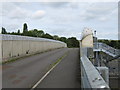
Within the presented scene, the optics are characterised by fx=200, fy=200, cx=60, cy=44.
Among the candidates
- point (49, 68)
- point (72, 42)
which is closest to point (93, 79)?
point (49, 68)

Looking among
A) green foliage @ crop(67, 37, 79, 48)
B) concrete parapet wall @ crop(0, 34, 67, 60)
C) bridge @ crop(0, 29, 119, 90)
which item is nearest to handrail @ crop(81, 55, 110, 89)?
bridge @ crop(0, 29, 119, 90)

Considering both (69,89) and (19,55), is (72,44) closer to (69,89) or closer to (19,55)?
(19,55)

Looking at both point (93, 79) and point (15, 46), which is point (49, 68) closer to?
point (15, 46)

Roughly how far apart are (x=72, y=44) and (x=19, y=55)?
101759mm

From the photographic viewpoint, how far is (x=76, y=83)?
1003cm

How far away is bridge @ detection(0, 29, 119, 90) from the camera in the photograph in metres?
5.36

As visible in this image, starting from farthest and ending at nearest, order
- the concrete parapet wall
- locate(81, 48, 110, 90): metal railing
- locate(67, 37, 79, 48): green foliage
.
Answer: locate(67, 37, 79, 48): green foliage → the concrete parapet wall → locate(81, 48, 110, 90): metal railing

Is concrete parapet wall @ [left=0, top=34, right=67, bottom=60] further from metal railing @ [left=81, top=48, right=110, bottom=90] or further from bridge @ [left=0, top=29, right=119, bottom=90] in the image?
metal railing @ [left=81, top=48, right=110, bottom=90]

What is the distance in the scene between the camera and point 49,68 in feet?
50.2

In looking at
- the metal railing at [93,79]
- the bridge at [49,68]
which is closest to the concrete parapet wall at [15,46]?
the bridge at [49,68]

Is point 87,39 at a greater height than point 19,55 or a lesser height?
greater

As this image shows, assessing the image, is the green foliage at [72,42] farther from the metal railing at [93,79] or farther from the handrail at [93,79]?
the handrail at [93,79]

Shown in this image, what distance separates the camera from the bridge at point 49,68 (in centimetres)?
536

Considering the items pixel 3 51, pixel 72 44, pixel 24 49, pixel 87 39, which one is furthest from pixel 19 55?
pixel 72 44
